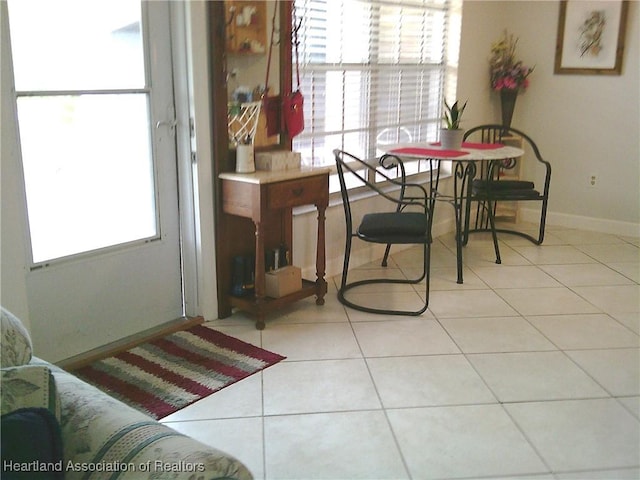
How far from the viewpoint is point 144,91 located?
2754 millimetres

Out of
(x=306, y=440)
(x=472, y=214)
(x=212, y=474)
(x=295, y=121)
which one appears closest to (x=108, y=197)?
(x=295, y=121)

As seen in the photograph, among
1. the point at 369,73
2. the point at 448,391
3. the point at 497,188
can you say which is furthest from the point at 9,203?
the point at 497,188

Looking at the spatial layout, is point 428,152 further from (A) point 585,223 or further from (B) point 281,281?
(A) point 585,223

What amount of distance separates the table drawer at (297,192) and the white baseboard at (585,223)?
2.65 metres

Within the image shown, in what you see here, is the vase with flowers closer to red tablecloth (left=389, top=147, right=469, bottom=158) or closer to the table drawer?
red tablecloth (left=389, top=147, right=469, bottom=158)

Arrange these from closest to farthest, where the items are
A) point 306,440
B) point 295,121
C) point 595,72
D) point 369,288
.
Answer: point 306,440 → point 295,121 → point 369,288 → point 595,72

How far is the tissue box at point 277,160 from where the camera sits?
2977 mm

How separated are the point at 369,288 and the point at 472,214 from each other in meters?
1.87

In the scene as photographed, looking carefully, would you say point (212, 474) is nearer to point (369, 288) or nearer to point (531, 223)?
point (369, 288)

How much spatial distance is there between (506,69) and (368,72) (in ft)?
4.97

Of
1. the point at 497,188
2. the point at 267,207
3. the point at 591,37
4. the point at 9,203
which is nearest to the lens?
the point at 9,203

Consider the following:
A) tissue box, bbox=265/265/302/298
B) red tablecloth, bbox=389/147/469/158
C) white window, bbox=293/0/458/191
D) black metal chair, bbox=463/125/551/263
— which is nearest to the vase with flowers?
black metal chair, bbox=463/125/551/263

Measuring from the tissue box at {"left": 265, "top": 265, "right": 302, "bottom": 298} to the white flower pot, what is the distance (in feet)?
4.32

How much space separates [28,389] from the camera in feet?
3.32
